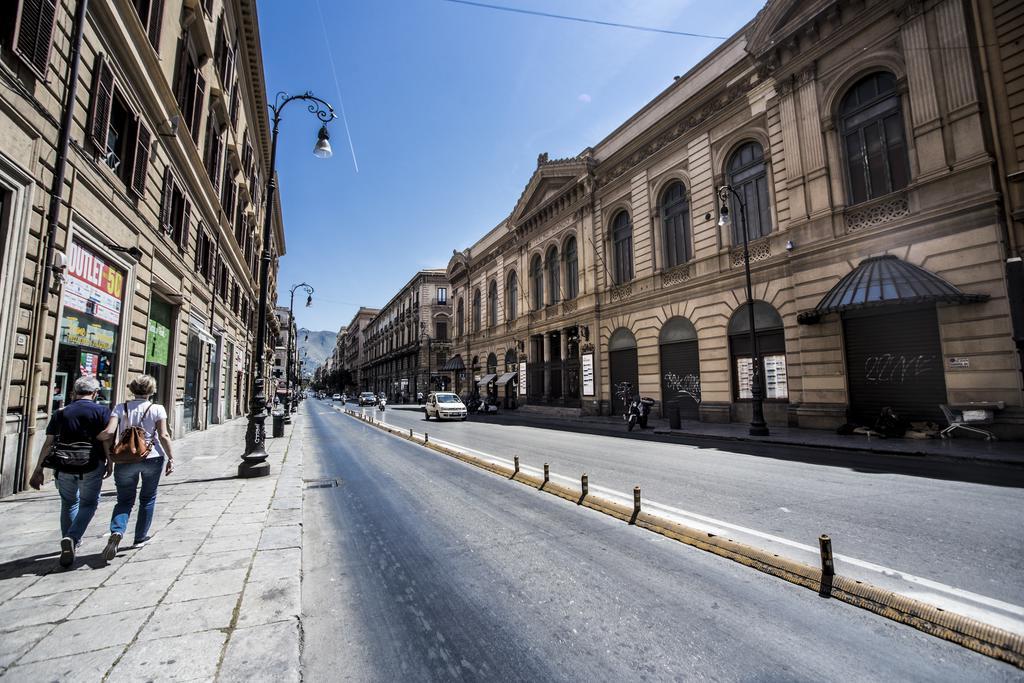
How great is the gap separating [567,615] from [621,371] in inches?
864

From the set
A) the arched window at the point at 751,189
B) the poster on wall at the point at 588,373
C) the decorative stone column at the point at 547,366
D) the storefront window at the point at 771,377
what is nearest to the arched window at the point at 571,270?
the decorative stone column at the point at 547,366

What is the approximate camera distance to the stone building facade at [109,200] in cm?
687

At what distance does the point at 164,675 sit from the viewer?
8.10 feet

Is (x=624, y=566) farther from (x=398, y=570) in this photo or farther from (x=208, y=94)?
(x=208, y=94)

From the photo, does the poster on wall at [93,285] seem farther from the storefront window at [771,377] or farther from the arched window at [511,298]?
the arched window at [511,298]

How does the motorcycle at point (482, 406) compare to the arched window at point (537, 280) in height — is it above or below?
below

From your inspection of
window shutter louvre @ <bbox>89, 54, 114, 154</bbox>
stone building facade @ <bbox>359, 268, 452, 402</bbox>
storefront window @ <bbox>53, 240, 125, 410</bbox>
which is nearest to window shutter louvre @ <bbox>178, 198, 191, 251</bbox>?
storefront window @ <bbox>53, 240, 125, 410</bbox>

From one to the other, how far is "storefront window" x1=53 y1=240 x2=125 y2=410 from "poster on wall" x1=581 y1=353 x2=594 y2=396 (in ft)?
67.9

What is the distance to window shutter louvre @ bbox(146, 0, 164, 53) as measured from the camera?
11.1 metres

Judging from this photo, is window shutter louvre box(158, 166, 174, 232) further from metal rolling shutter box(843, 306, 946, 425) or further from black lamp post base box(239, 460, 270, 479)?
metal rolling shutter box(843, 306, 946, 425)

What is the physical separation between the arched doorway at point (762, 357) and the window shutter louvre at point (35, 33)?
18.3 meters

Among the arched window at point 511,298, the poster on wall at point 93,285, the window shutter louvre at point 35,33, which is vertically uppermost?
the arched window at point 511,298

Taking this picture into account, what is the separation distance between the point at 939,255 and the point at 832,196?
3.74 metres

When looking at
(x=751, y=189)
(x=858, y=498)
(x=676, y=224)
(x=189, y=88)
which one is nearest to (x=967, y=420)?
(x=858, y=498)
